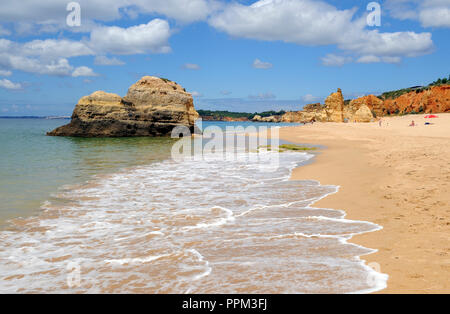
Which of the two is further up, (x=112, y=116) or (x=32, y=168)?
(x=112, y=116)

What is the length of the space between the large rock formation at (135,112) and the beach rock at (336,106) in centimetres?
4627

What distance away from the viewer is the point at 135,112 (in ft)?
140

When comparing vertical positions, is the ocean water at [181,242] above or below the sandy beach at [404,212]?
below

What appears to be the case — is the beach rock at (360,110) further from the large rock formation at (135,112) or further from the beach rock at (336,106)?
the large rock formation at (135,112)

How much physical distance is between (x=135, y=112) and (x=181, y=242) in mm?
39618

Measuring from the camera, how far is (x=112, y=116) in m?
41.4

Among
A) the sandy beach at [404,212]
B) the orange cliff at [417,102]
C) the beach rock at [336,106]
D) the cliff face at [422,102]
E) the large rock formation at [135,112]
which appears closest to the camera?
the sandy beach at [404,212]

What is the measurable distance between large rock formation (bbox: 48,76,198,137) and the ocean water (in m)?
32.7

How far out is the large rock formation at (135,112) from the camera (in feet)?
134

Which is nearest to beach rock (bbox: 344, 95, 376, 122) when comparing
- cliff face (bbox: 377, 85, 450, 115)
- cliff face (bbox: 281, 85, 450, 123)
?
cliff face (bbox: 281, 85, 450, 123)

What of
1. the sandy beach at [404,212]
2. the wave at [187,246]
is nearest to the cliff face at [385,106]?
the sandy beach at [404,212]
